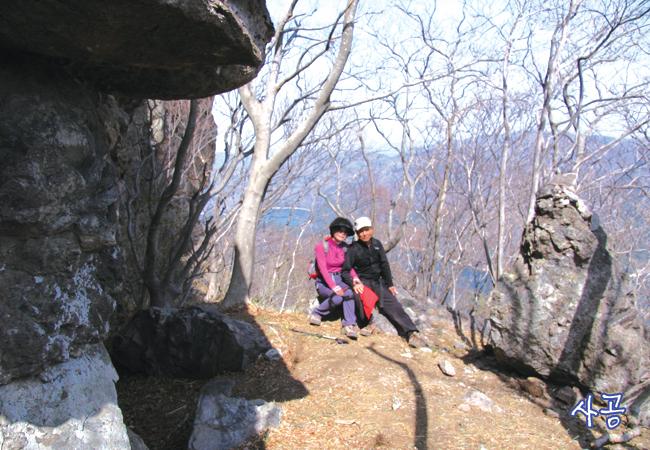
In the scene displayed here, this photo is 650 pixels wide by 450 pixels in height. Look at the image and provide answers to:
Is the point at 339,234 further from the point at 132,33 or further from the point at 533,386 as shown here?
the point at 132,33

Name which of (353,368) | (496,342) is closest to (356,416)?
(353,368)

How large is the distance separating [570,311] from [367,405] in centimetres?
236

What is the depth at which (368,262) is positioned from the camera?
581 centimetres

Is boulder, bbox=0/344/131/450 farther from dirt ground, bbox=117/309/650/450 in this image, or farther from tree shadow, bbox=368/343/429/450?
tree shadow, bbox=368/343/429/450

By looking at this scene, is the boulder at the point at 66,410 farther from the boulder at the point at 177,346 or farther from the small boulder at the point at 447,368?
the small boulder at the point at 447,368

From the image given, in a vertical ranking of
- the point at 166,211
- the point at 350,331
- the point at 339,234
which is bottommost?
the point at 350,331

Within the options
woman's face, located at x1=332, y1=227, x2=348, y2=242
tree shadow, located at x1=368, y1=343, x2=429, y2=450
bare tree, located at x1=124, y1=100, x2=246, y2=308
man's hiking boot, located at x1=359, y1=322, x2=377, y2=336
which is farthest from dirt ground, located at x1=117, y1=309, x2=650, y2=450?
woman's face, located at x1=332, y1=227, x2=348, y2=242

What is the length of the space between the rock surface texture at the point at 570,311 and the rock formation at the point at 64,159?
3742 millimetres

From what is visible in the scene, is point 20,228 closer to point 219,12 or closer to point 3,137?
point 3,137

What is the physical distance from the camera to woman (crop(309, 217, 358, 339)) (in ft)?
18.1

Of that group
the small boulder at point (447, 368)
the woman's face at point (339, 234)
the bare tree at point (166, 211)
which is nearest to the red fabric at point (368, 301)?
the woman's face at point (339, 234)

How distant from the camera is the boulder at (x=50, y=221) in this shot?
191 cm

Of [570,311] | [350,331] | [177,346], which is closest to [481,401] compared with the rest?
[570,311]

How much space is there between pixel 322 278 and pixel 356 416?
103 inches
